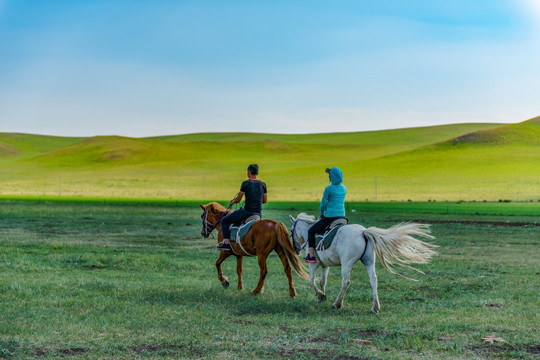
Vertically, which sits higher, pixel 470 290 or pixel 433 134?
pixel 433 134

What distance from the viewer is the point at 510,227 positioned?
34.1 metres

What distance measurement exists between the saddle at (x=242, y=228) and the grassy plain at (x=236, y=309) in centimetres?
123

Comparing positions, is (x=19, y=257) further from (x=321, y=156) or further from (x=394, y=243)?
(x=321, y=156)

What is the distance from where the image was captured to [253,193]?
45.6 ft

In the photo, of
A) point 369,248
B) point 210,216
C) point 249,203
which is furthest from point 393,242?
point 210,216

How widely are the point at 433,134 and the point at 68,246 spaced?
6960 inches

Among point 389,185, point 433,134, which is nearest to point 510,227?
point 389,185

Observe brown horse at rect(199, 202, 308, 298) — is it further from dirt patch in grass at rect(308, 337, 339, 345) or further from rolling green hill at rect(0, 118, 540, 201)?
rolling green hill at rect(0, 118, 540, 201)

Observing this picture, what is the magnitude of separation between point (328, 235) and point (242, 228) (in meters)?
2.35

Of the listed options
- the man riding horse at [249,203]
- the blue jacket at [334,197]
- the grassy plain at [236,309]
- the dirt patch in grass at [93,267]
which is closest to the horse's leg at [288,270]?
the grassy plain at [236,309]

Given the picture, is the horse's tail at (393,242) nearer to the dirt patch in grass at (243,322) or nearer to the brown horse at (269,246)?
the brown horse at (269,246)

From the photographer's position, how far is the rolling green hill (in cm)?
8494

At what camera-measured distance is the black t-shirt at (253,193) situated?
45.3 ft

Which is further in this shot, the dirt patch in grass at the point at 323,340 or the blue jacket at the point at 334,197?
the blue jacket at the point at 334,197
